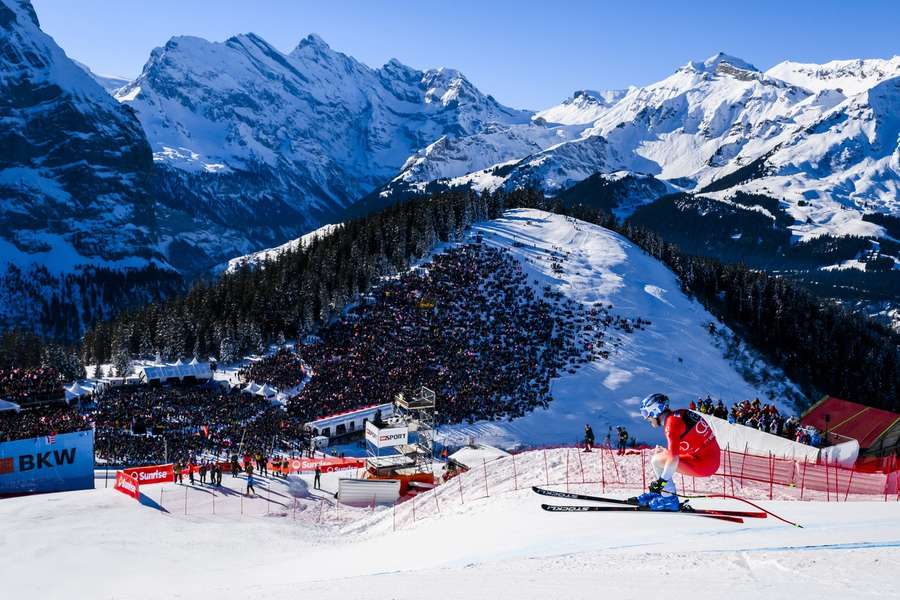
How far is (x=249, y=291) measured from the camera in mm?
A: 92938

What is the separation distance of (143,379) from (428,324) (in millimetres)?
29121

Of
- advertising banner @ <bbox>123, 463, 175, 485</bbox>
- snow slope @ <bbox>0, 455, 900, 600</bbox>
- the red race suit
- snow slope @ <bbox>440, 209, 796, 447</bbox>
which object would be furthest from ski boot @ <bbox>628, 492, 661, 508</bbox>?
snow slope @ <bbox>440, 209, 796, 447</bbox>

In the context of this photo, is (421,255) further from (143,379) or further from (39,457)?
(39,457)

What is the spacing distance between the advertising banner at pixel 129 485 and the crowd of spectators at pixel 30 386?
2962 centimetres

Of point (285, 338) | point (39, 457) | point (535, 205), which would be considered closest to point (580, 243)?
point (535, 205)

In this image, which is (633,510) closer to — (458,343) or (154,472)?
(154,472)

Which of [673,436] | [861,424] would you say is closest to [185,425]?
[861,424]

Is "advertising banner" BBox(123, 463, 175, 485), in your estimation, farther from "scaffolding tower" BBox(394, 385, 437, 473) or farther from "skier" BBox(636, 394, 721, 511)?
"skier" BBox(636, 394, 721, 511)

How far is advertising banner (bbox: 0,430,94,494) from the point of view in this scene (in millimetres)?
38688

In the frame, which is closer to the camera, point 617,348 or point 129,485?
point 129,485

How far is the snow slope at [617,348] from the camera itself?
63.0m

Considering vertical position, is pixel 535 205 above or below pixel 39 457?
above

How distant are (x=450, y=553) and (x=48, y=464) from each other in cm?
3034

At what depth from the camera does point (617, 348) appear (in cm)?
7600
